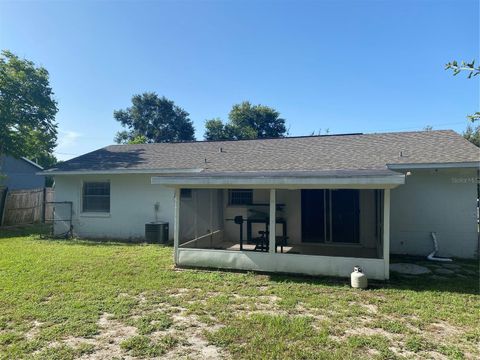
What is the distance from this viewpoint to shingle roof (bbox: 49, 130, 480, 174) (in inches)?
349

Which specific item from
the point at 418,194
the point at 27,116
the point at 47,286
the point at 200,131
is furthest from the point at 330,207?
the point at 200,131

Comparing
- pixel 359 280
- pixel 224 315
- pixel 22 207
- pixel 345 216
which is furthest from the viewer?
pixel 22 207

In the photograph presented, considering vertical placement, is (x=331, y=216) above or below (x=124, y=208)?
below

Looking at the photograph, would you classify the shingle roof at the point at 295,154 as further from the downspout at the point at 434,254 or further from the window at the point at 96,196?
the downspout at the point at 434,254

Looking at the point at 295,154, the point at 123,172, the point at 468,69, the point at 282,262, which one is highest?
the point at 295,154

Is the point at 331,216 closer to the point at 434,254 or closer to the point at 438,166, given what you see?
the point at 434,254

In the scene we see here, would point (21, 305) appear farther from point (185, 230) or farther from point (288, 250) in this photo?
point (288, 250)

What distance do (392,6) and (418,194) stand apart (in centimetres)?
528

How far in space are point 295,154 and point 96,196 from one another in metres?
7.62

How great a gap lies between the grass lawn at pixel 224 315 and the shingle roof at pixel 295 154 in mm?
3401

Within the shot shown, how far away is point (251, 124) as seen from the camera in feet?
121

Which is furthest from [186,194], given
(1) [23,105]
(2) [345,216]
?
(1) [23,105]

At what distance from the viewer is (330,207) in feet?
32.6

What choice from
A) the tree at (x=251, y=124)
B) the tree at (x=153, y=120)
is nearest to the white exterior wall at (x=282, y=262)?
the tree at (x=251, y=124)
